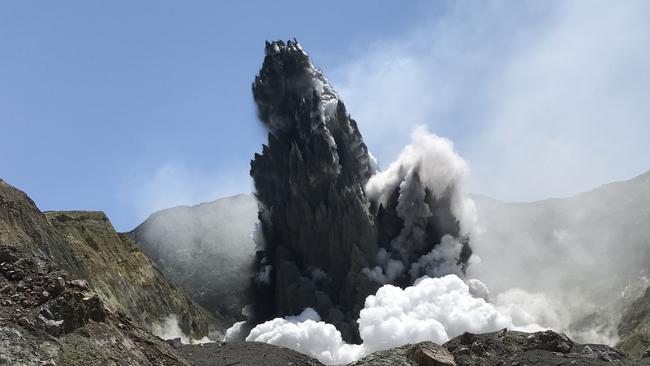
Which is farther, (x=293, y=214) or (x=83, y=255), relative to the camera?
(x=293, y=214)

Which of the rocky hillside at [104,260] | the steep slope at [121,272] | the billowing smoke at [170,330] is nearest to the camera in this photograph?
the rocky hillside at [104,260]

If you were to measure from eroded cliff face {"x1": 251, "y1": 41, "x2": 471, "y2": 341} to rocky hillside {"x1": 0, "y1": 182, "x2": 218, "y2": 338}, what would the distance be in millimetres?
50321

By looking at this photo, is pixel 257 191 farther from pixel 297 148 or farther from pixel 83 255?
pixel 83 255

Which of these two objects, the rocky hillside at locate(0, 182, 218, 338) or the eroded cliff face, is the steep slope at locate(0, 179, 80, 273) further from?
the eroded cliff face

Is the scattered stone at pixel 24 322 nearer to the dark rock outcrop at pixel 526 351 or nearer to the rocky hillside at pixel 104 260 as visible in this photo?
the dark rock outcrop at pixel 526 351

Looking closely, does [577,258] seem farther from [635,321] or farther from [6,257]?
[6,257]

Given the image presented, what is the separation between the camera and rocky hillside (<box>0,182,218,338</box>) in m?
63.7

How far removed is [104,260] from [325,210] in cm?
8360

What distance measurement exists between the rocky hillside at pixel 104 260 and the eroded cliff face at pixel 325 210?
50321mm

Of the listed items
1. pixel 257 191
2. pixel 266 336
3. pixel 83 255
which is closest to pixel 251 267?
pixel 257 191

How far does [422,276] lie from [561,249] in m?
39.2

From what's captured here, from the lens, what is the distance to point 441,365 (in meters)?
38.7

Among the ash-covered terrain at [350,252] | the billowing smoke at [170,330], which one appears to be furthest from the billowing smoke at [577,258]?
the billowing smoke at [170,330]

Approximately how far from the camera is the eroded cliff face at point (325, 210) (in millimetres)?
162000
